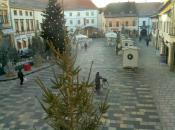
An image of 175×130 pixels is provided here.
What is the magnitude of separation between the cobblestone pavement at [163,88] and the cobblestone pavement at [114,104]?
0.34 metres

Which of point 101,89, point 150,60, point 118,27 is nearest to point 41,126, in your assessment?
point 101,89

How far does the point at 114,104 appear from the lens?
14289mm

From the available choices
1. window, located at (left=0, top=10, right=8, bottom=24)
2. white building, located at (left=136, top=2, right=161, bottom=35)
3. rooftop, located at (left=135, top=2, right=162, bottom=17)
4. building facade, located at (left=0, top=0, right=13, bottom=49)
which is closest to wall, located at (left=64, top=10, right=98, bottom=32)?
rooftop, located at (left=135, top=2, right=162, bottom=17)

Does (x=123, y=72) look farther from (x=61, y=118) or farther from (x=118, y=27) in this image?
(x=118, y=27)

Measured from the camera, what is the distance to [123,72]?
2261cm

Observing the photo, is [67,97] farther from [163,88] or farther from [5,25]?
[5,25]

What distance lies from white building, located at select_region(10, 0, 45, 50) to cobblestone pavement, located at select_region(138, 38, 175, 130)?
1977 centimetres

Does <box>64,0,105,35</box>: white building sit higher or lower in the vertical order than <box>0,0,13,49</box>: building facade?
higher

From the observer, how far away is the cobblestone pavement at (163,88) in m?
12.2

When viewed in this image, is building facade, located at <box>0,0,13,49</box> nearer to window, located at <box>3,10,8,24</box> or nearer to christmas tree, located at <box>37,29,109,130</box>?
window, located at <box>3,10,8,24</box>

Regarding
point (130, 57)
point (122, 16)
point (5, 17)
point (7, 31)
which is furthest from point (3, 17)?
point (122, 16)

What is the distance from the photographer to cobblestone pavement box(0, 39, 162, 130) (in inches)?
465

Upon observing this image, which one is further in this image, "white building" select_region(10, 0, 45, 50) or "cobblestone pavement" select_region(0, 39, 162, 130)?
"white building" select_region(10, 0, 45, 50)

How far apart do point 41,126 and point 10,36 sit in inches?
935
